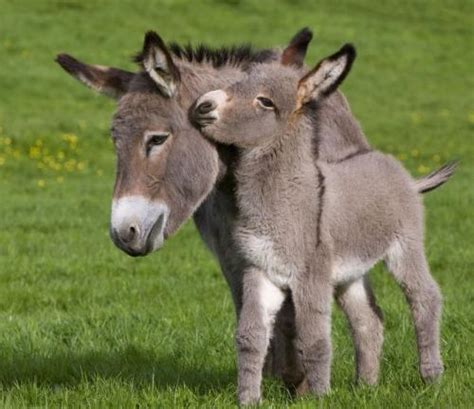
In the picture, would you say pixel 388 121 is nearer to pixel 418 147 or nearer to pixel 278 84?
pixel 418 147

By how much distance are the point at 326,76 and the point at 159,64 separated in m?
0.96

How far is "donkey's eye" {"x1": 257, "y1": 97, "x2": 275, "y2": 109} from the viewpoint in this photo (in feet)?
18.4

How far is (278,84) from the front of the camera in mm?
5688

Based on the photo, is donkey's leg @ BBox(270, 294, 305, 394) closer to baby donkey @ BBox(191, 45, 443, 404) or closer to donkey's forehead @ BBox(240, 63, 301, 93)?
baby donkey @ BBox(191, 45, 443, 404)

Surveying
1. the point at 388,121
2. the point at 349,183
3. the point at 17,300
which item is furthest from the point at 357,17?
the point at 349,183

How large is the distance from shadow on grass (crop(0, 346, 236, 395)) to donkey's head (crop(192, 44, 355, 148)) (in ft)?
5.69

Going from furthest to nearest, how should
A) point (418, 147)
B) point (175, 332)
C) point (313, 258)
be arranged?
point (418, 147) < point (175, 332) < point (313, 258)

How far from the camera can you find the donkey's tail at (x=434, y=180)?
6943mm

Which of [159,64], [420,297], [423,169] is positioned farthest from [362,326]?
[423,169]

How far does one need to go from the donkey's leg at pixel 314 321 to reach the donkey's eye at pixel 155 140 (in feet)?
3.34

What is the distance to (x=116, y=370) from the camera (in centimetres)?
727

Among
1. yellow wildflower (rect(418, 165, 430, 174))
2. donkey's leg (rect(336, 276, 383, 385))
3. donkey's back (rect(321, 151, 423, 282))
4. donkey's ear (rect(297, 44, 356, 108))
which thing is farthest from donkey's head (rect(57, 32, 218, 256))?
yellow wildflower (rect(418, 165, 430, 174))

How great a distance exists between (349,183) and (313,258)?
79 centimetres

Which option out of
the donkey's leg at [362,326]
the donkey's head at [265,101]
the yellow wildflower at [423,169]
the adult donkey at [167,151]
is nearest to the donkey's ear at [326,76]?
the donkey's head at [265,101]
